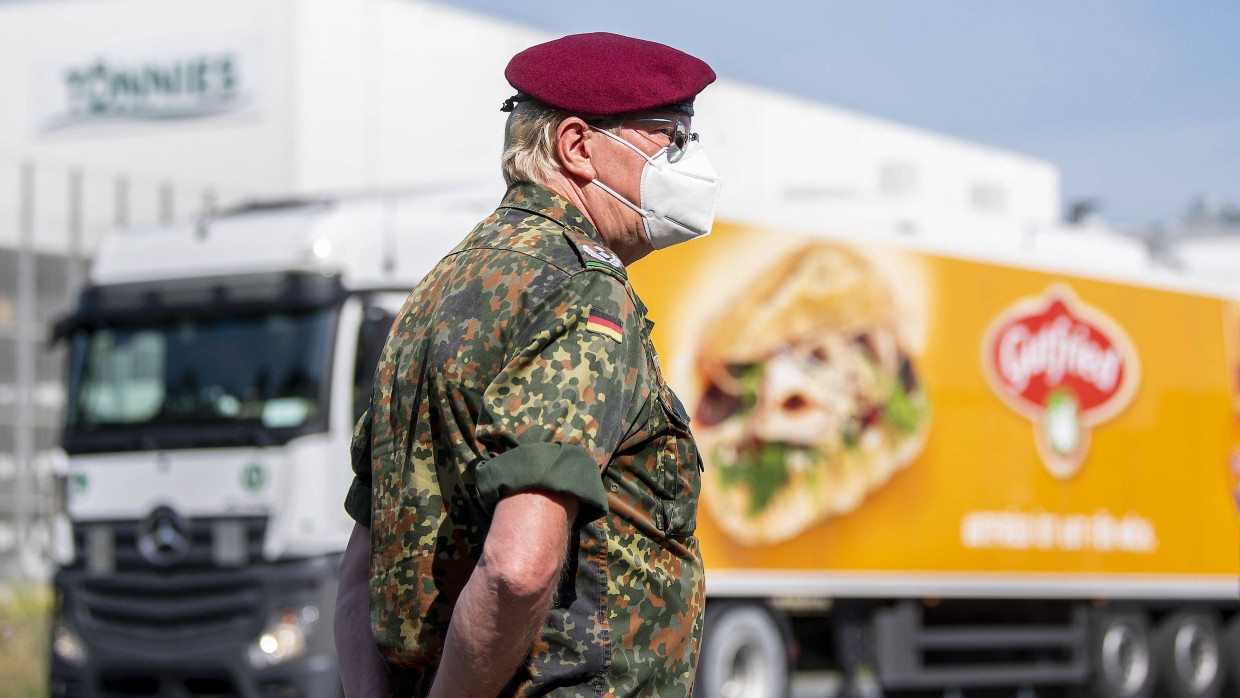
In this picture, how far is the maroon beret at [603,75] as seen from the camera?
2.70 metres

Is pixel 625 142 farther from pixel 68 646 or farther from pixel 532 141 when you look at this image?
pixel 68 646

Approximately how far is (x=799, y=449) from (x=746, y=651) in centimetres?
128

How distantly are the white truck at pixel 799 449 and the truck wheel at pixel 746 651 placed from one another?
0.02 metres

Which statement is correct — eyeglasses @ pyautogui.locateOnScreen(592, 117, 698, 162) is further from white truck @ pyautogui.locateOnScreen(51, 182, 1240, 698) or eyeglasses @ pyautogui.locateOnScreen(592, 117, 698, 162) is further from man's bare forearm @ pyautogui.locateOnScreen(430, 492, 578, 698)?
white truck @ pyautogui.locateOnScreen(51, 182, 1240, 698)

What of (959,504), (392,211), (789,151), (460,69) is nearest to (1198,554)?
(959,504)

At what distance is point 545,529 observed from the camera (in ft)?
7.71

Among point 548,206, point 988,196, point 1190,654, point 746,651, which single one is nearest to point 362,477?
point 548,206

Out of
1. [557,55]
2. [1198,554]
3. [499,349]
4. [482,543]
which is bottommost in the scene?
[1198,554]

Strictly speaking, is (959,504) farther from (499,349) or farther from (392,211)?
(499,349)

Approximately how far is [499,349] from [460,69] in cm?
2323

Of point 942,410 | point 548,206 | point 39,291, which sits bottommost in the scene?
point 39,291

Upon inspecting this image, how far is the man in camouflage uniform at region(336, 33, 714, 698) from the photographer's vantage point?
2383 millimetres

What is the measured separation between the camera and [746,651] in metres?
10.5

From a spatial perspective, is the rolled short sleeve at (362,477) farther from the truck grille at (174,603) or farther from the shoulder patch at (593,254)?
the truck grille at (174,603)
